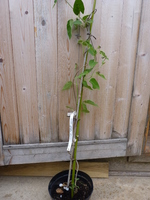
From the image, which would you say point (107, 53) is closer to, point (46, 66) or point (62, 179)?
point (46, 66)

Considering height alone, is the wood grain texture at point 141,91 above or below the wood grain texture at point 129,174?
above

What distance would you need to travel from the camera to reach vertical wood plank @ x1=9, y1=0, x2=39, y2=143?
118 cm

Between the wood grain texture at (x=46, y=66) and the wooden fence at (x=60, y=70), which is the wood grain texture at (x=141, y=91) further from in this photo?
the wood grain texture at (x=46, y=66)

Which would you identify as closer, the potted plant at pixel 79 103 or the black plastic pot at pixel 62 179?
the potted plant at pixel 79 103

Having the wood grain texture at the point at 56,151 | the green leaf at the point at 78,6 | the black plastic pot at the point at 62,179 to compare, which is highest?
the green leaf at the point at 78,6

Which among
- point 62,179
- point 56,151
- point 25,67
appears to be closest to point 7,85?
point 25,67

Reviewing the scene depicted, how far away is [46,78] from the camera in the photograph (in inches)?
51.9

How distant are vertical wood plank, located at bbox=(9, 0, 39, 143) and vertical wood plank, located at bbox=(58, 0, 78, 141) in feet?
0.58

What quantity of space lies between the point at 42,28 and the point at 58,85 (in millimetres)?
388

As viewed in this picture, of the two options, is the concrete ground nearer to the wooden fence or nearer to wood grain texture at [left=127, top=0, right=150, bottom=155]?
wood grain texture at [left=127, top=0, right=150, bottom=155]

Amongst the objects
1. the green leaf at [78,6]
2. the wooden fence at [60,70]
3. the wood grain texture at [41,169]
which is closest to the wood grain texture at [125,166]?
the wood grain texture at [41,169]

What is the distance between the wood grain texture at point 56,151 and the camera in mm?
1454

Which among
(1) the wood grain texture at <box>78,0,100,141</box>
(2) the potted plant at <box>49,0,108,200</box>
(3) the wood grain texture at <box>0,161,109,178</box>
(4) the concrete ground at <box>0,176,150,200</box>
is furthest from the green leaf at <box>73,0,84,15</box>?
(4) the concrete ground at <box>0,176,150,200</box>

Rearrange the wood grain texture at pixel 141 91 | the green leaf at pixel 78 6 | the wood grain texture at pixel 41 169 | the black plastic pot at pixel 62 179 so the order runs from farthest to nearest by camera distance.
A: 1. the wood grain texture at pixel 41 169
2. the black plastic pot at pixel 62 179
3. the wood grain texture at pixel 141 91
4. the green leaf at pixel 78 6
